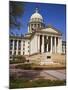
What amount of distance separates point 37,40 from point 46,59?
22 cm

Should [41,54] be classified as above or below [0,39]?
below

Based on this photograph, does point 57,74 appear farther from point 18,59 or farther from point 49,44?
point 18,59

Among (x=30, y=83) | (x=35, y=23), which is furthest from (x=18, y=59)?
(x=35, y=23)

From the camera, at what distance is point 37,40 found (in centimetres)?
213

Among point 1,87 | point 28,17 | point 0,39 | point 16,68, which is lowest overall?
point 1,87

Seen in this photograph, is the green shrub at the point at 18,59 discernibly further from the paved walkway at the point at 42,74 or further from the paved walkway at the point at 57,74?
the paved walkway at the point at 57,74

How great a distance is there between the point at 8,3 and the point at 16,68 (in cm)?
63

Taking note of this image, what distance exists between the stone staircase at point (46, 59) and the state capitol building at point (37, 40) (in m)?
0.03

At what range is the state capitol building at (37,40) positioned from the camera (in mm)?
2064

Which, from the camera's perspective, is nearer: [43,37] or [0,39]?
[0,39]

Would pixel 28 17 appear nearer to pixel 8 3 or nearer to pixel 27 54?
pixel 8 3

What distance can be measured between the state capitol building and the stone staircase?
0.10 ft

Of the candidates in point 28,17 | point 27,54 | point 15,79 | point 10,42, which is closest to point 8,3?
point 28,17

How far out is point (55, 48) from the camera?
A: 2191mm
